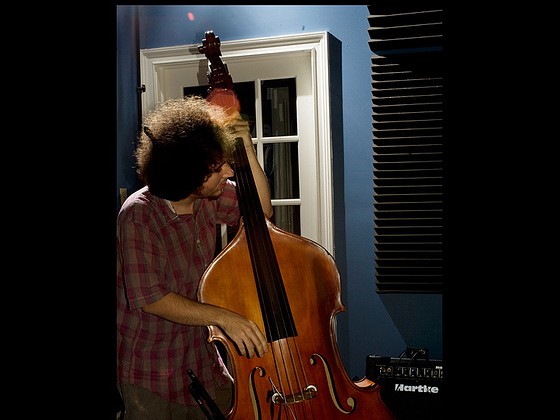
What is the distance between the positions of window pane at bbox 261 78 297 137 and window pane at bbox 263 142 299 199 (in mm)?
74

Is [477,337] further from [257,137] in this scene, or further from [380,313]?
[257,137]

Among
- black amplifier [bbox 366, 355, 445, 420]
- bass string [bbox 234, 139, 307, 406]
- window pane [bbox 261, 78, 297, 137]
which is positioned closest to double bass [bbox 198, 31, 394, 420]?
bass string [bbox 234, 139, 307, 406]

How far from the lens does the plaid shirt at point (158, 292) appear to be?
1.52 meters

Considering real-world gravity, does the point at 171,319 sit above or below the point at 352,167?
below

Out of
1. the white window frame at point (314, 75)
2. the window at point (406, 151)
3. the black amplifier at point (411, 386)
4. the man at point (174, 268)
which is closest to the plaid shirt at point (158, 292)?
the man at point (174, 268)

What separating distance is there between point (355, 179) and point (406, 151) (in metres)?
0.29

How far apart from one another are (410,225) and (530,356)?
76.2 inches

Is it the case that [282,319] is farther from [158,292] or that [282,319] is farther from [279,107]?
[279,107]

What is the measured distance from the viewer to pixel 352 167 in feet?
9.68

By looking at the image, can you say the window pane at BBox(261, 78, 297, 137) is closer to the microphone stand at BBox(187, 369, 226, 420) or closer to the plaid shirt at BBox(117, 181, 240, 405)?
→ the plaid shirt at BBox(117, 181, 240, 405)

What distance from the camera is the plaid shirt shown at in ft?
4.97

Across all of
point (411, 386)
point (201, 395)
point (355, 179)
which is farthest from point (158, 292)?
point (355, 179)

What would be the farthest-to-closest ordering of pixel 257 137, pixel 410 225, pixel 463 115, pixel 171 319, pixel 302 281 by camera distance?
pixel 257 137 < pixel 410 225 < pixel 302 281 < pixel 171 319 < pixel 463 115
